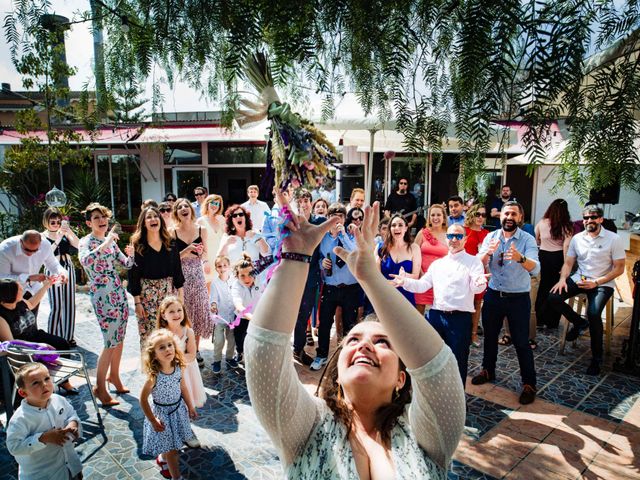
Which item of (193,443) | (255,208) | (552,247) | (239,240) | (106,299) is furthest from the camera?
(255,208)

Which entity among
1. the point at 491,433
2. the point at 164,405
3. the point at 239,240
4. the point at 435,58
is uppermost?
the point at 435,58

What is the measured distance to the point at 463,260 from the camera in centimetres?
405

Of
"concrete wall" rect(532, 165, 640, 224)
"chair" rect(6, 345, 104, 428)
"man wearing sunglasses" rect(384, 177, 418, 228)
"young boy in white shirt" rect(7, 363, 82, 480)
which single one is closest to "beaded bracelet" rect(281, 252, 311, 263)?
"young boy in white shirt" rect(7, 363, 82, 480)

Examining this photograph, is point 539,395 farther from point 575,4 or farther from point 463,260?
point 575,4

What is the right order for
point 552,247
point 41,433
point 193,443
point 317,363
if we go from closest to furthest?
point 41,433 → point 193,443 → point 317,363 → point 552,247

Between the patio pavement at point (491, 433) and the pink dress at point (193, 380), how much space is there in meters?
0.16

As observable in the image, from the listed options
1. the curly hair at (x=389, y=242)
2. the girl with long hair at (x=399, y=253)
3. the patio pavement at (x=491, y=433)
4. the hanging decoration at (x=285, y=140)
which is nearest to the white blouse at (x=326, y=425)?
the hanging decoration at (x=285, y=140)

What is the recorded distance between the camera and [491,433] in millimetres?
3637

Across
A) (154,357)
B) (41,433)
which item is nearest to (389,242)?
(154,357)

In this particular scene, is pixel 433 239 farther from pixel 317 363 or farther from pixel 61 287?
pixel 61 287

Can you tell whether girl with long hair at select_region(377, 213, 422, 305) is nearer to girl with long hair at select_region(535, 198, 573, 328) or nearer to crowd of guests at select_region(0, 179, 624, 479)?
crowd of guests at select_region(0, 179, 624, 479)

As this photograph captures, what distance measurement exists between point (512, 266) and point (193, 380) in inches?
121

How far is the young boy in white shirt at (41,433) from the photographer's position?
2643mm

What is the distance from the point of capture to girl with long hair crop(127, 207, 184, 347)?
4.27 m
